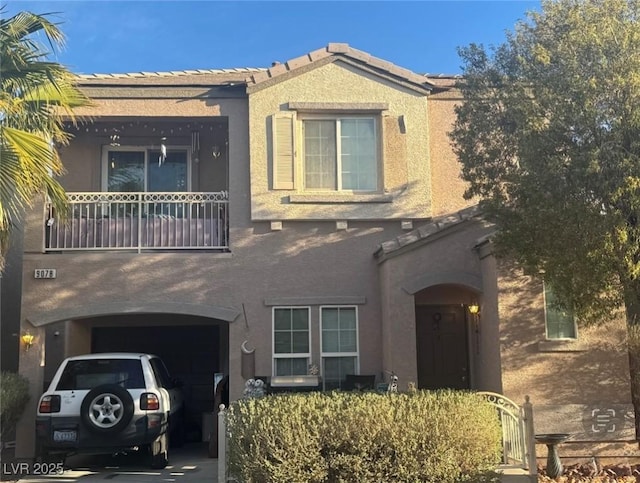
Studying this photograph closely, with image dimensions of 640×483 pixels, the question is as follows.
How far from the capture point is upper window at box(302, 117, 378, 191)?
42.5 ft

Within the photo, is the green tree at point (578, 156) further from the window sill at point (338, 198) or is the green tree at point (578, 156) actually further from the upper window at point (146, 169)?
the upper window at point (146, 169)

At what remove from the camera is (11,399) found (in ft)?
35.3

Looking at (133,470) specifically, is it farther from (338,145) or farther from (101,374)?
(338,145)

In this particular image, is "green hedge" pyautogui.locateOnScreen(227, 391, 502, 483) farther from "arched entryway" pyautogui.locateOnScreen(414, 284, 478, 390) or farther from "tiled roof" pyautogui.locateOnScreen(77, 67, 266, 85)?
"tiled roof" pyautogui.locateOnScreen(77, 67, 266, 85)

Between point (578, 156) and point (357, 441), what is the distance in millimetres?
4059

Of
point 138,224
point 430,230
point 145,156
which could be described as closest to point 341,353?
point 430,230

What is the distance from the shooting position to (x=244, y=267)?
12.6 metres

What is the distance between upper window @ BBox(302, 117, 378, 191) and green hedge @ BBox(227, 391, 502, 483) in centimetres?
623

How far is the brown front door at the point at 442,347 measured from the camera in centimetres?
1307

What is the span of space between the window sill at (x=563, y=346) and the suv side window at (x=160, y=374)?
19.7 ft

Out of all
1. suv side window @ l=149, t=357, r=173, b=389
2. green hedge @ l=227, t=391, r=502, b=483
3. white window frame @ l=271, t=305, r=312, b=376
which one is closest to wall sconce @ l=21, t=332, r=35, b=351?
suv side window @ l=149, t=357, r=173, b=389

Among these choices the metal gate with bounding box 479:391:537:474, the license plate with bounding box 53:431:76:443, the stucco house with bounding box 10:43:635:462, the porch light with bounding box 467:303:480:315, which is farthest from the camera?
the stucco house with bounding box 10:43:635:462

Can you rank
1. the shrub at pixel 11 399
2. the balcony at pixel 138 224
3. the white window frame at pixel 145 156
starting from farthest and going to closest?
the white window frame at pixel 145 156 < the balcony at pixel 138 224 < the shrub at pixel 11 399

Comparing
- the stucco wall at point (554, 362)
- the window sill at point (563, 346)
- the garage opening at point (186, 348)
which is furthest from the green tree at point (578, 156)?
the garage opening at point (186, 348)
